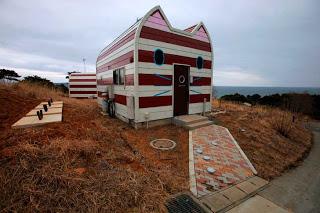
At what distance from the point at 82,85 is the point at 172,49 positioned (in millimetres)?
13694

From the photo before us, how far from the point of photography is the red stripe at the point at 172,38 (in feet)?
21.1

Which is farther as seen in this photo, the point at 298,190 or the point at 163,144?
the point at 163,144

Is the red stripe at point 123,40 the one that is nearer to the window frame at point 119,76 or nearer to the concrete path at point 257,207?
the window frame at point 119,76

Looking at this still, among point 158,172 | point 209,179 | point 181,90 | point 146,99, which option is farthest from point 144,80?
point 209,179

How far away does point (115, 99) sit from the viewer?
888 centimetres

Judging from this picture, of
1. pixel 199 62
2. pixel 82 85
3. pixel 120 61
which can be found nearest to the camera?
pixel 120 61

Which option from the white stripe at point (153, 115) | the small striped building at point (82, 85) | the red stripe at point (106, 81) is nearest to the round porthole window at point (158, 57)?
the white stripe at point (153, 115)

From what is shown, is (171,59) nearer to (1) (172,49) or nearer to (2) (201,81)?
(1) (172,49)

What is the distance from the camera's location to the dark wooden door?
7.67 meters

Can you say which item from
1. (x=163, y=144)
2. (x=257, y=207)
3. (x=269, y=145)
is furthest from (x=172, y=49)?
(x=257, y=207)

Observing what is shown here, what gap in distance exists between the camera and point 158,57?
6.86 m

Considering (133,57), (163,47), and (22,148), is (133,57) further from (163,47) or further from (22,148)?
(22,148)

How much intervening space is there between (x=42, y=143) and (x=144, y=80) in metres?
4.07

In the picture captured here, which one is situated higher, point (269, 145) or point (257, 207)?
point (269, 145)
